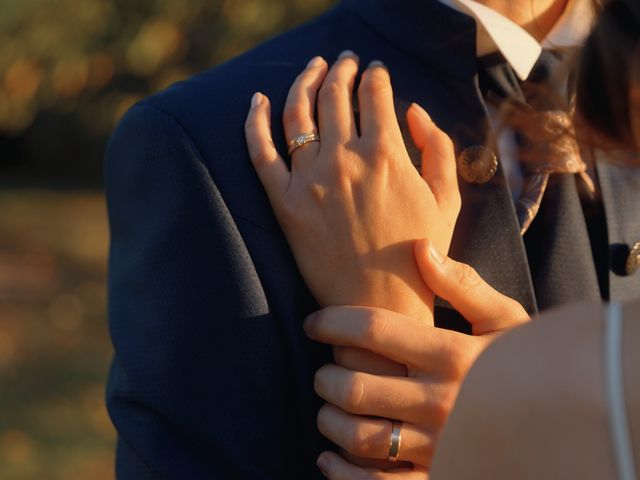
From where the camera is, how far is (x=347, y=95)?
1480 millimetres

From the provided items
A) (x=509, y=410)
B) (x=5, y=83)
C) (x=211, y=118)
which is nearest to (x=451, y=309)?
(x=211, y=118)

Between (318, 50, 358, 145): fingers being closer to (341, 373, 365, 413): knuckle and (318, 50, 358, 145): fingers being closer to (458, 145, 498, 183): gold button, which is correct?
(458, 145, 498, 183): gold button

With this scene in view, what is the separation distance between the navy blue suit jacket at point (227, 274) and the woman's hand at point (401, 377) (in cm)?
7

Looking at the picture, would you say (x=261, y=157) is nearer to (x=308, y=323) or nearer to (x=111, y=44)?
(x=308, y=323)

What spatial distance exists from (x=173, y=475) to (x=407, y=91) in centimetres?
66

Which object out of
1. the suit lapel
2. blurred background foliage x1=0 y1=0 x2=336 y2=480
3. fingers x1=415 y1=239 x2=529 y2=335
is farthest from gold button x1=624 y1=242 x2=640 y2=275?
blurred background foliage x1=0 y1=0 x2=336 y2=480

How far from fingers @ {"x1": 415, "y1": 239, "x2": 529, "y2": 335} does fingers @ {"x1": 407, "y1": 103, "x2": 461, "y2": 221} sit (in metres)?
0.09

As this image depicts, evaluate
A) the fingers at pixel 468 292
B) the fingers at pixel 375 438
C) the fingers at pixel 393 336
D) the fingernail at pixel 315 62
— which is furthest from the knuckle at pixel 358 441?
the fingernail at pixel 315 62

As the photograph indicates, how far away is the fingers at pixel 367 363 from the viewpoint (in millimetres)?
1404

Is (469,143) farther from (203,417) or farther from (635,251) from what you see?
(203,417)

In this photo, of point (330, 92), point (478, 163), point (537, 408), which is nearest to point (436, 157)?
point (478, 163)

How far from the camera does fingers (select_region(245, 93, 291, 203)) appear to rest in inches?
55.2

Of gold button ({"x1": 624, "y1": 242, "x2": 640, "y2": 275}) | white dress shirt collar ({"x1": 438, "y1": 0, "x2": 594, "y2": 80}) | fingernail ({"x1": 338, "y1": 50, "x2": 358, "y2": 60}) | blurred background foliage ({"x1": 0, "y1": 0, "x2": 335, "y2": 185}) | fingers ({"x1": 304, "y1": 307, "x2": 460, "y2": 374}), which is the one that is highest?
blurred background foliage ({"x1": 0, "y1": 0, "x2": 335, "y2": 185})

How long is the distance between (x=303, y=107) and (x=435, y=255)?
29 centimetres
